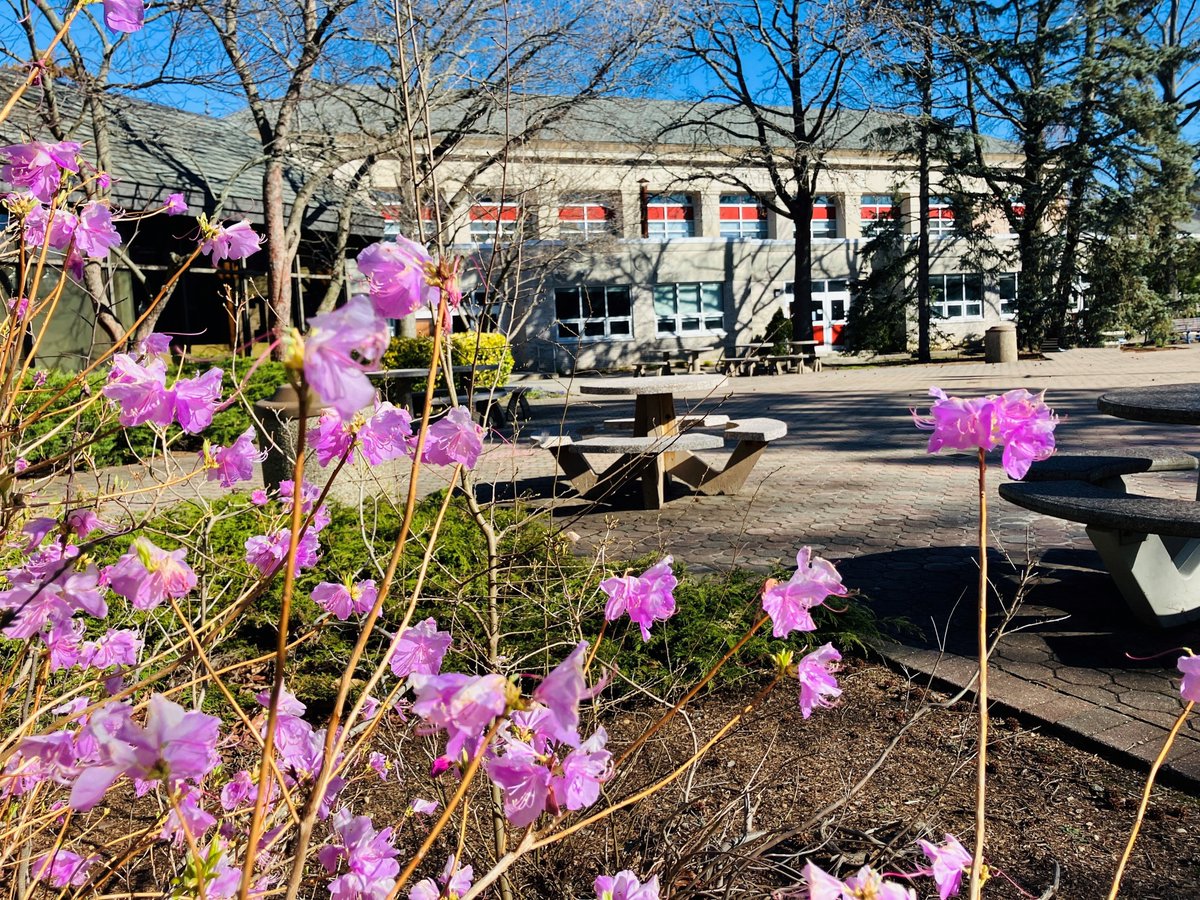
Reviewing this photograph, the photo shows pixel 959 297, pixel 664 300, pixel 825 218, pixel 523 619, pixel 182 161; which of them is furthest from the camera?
pixel 825 218

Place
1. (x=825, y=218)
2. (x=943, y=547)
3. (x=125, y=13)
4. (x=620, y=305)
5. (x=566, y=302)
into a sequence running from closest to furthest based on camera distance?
(x=125, y=13)
(x=943, y=547)
(x=566, y=302)
(x=620, y=305)
(x=825, y=218)

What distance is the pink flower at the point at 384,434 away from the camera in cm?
135

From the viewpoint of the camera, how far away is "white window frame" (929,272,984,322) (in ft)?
125

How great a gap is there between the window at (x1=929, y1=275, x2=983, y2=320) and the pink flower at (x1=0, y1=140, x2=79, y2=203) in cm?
3875

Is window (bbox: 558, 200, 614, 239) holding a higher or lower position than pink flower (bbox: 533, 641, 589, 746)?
higher

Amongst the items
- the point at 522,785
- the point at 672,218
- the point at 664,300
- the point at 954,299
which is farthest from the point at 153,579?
the point at 954,299

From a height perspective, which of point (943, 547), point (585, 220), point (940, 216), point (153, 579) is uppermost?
point (940, 216)

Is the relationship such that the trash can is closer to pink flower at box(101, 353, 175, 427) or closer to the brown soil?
the brown soil

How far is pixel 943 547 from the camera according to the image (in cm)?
620

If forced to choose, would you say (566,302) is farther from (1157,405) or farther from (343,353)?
(343,353)

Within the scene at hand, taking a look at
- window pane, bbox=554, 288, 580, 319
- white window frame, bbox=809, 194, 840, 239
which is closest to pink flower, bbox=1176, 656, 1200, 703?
window pane, bbox=554, 288, 580, 319

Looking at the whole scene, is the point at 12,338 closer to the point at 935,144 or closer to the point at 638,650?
the point at 638,650

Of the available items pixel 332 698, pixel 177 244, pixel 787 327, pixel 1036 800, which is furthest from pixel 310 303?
pixel 1036 800

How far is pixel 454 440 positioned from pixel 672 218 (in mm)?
39050
